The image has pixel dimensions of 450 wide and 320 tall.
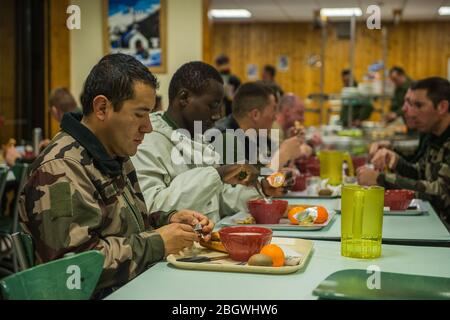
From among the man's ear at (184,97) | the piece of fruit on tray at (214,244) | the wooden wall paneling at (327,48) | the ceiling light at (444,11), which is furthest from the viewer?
the wooden wall paneling at (327,48)

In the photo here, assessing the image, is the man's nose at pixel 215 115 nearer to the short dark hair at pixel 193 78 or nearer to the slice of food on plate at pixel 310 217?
the short dark hair at pixel 193 78

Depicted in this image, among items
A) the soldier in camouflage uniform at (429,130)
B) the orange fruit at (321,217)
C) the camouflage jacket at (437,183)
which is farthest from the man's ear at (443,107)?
the orange fruit at (321,217)

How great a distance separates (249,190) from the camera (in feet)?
8.64

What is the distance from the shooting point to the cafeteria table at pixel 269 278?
1238mm

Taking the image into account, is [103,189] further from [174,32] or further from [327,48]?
[327,48]

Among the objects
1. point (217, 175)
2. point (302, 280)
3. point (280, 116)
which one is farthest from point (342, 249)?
point (280, 116)

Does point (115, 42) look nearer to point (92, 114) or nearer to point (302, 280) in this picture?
point (92, 114)

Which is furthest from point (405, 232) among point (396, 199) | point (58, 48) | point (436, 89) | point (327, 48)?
point (327, 48)

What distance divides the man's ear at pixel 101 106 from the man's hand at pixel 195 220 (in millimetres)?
371

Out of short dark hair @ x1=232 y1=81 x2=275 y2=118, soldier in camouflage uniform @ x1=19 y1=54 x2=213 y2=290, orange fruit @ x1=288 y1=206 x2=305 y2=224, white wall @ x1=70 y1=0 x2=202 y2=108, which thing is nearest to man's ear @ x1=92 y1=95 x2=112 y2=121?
soldier in camouflage uniform @ x1=19 y1=54 x2=213 y2=290

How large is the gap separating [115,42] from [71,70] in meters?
0.54

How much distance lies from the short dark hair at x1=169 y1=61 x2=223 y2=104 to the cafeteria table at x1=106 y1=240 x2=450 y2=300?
1074 millimetres

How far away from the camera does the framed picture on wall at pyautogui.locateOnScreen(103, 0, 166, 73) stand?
5.34 metres

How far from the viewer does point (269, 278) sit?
1364 millimetres
